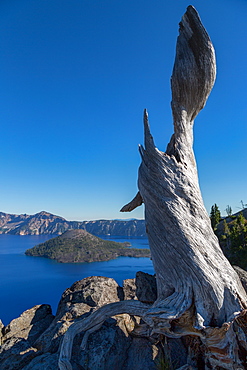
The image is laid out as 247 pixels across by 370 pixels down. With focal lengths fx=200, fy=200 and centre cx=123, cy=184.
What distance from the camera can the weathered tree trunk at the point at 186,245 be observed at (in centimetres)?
366

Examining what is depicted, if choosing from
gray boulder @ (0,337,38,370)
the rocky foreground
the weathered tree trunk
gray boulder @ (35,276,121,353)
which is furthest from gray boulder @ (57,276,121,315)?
the weathered tree trunk

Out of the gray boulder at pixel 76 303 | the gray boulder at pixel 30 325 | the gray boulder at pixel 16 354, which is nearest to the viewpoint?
the gray boulder at pixel 16 354

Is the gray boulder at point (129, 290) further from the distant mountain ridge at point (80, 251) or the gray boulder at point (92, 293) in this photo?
the distant mountain ridge at point (80, 251)

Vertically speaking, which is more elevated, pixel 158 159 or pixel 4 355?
pixel 158 159

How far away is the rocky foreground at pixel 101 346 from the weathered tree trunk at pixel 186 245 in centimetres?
43

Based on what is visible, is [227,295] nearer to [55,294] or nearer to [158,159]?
[158,159]

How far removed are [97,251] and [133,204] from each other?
4151 inches

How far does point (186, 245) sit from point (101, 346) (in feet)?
10.2

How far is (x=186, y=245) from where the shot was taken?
429 centimetres

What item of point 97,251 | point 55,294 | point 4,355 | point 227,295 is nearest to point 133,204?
point 227,295

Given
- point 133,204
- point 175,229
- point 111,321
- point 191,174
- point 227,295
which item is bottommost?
point 111,321

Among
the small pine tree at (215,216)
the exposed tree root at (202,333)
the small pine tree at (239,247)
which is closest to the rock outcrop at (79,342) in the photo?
the exposed tree root at (202,333)

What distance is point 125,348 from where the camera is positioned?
4883 millimetres

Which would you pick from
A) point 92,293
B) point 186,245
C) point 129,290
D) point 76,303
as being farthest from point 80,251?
point 186,245
